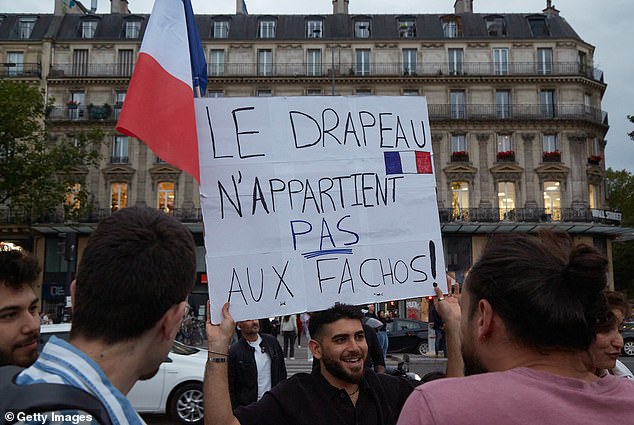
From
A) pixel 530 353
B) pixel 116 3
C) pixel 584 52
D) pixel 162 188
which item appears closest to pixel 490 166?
pixel 584 52

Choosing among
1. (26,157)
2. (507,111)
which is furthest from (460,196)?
(26,157)

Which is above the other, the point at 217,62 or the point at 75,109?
the point at 217,62

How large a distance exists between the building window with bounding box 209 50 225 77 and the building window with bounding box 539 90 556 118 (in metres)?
21.1

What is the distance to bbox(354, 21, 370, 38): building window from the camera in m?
41.2

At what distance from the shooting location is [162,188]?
37562 millimetres

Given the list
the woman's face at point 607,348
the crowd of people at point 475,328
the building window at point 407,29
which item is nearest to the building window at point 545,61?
the building window at point 407,29

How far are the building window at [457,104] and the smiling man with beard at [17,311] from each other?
37.4 metres

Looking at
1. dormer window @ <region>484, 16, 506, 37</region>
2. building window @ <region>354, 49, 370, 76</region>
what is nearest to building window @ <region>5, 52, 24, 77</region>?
building window @ <region>354, 49, 370, 76</region>

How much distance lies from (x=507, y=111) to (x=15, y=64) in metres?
32.8

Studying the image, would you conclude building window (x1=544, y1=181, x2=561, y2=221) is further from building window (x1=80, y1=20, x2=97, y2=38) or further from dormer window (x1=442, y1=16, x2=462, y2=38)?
building window (x1=80, y1=20, x2=97, y2=38)

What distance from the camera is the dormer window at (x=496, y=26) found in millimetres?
40562

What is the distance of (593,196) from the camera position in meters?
38.3

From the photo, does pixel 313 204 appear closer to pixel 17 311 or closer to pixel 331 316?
pixel 331 316

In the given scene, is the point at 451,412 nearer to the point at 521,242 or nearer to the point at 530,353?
A: the point at 530,353
